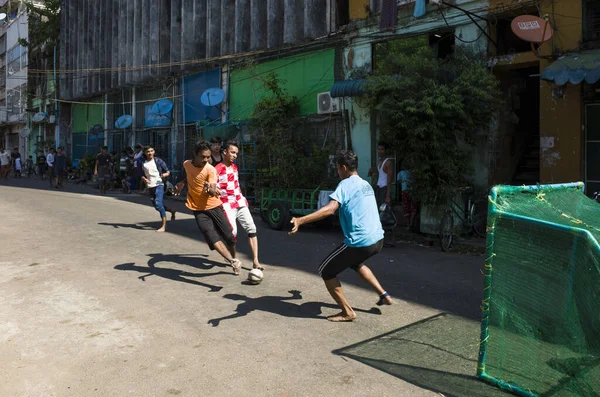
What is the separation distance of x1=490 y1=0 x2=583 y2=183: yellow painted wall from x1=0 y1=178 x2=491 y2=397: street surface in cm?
306

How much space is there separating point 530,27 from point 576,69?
1.36 meters

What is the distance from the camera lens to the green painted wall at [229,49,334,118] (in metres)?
15.6

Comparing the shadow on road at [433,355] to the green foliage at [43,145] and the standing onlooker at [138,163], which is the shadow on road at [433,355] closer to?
the standing onlooker at [138,163]

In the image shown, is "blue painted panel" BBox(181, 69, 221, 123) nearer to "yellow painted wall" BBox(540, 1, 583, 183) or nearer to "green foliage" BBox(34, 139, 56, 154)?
"yellow painted wall" BBox(540, 1, 583, 183)

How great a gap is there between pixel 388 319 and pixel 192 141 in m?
16.8

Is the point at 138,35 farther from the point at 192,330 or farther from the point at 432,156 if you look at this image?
the point at 192,330

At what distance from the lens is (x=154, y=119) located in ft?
79.6

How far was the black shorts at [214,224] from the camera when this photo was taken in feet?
22.4

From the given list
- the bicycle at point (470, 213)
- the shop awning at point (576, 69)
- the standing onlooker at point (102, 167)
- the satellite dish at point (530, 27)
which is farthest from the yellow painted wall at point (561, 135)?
the standing onlooker at point (102, 167)

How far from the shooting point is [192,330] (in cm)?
499

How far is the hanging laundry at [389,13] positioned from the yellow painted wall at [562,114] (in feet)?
12.5

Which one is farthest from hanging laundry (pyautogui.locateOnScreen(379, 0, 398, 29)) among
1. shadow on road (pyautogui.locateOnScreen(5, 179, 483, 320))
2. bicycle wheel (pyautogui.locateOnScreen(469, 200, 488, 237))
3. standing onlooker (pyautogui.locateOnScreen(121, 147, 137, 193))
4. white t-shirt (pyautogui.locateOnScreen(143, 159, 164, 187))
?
standing onlooker (pyautogui.locateOnScreen(121, 147, 137, 193))

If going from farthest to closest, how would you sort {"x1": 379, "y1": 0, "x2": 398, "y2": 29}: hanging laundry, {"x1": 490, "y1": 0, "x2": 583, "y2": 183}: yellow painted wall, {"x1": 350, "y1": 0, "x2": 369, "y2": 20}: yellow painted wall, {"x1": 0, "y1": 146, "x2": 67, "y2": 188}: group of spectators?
{"x1": 0, "y1": 146, "x2": 67, "y2": 188}: group of spectators → {"x1": 350, "y1": 0, "x2": 369, "y2": 20}: yellow painted wall → {"x1": 379, "y1": 0, "x2": 398, "y2": 29}: hanging laundry → {"x1": 490, "y1": 0, "x2": 583, "y2": 183}: yellow painted wall

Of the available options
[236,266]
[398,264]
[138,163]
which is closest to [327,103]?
[398,264]
